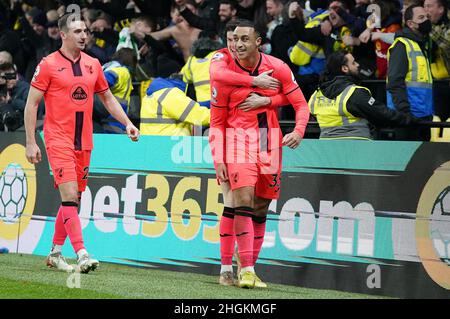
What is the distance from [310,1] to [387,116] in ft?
12.8

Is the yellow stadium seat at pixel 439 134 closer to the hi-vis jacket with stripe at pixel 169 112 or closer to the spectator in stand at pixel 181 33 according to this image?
the hi-vis jacket with stripe at pixel 169 112

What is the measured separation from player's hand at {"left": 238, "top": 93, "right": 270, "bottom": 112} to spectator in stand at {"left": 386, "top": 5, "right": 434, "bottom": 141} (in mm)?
1822

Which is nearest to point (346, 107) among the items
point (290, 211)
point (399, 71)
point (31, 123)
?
point (399, 71)

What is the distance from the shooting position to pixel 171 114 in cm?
1183

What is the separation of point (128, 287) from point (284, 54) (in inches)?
190

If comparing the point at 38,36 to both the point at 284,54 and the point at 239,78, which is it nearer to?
the point at 284,54

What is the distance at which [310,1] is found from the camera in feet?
44.4

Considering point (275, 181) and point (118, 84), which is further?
point (118, 84)

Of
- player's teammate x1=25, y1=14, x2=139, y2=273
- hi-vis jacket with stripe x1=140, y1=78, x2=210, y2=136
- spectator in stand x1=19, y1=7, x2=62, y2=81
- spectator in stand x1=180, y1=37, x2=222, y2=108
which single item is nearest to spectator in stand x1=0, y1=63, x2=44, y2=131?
spectator in stand x1=19, y1=7, x2=62, y2=81

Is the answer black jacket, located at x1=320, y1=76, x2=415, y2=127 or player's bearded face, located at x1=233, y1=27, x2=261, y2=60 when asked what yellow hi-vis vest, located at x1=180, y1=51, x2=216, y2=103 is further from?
player's bearded face, located at x1=233, y1=27, x2=261, y2=60

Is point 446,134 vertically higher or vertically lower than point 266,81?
lower

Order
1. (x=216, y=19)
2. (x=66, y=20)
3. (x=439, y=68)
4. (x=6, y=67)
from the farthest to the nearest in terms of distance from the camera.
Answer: (x=6, y=67)
(x=216, y=19)
(x=439, y=68)
(x=66, y=20)
